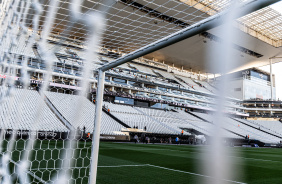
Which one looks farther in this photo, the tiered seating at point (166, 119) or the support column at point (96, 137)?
the tiered seating at point (166, 119)

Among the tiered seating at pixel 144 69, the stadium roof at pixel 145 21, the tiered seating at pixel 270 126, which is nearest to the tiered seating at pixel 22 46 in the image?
the stadium roof at pixel 145 21

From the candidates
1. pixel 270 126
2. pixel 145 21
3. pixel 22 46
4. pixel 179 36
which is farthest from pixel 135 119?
pixel 270 126

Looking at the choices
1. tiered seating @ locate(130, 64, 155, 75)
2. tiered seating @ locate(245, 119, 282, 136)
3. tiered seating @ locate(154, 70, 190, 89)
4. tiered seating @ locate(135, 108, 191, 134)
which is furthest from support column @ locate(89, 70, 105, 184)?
tiered seating @ locate(245, 119, 282, 136)

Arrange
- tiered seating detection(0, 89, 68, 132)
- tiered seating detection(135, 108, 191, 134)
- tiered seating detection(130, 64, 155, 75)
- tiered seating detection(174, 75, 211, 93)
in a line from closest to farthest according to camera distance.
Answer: tiered seating detection(0, 89, 68, 132), tiered seating detection(135, 108, 191, 134), tiered seating detection(130, 64, 155, 75), tiered seating detection(174, 75, 211, 93)

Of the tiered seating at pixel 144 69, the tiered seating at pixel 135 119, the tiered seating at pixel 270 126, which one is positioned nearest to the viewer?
the tiered seating at pixel 135 119

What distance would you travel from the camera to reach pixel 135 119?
70.2ft

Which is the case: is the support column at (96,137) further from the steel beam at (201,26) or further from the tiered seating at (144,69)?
the tiered seating at (144,69)

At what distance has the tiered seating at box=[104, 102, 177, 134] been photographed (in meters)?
20.1

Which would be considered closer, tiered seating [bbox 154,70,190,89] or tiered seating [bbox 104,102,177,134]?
tiered seating [bbox 104,102,177,134]

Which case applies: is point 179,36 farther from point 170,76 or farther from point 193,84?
point 193,84

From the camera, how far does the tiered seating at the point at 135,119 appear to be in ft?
66.1

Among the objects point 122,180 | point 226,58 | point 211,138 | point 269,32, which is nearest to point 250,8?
point 226,58

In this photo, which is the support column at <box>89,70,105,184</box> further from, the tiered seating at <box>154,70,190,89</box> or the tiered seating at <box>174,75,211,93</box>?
the tiered seating at <box>174,75,211,93</box>

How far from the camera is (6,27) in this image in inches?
120
